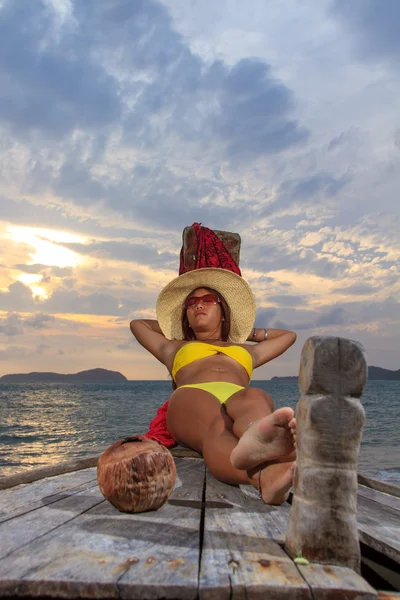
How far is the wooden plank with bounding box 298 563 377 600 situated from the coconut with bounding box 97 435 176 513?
0.81 metres

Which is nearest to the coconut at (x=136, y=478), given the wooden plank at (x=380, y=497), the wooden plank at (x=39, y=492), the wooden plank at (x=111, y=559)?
the wooden plank at (x=111, y=559)

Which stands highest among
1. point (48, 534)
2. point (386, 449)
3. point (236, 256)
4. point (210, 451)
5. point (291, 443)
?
point (236, 256)

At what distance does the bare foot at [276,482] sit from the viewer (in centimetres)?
213

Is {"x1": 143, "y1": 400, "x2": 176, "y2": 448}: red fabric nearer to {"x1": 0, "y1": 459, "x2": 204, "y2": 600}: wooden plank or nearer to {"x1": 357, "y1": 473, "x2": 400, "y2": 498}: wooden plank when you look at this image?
{"x1": 357, "y1": 473, "x2": 400, "y2": 498}: wooden plank

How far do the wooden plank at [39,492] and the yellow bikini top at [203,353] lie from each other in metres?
1.21

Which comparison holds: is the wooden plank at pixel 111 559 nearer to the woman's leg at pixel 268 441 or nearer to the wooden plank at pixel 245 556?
the wooden plank at pixel 245 556

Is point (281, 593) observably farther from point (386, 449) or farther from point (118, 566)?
point (386, 449)

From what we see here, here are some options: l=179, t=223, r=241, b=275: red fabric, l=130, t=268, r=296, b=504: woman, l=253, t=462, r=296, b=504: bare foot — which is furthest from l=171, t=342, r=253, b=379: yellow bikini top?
l=253, t=462, r=296, b=504: bare foot

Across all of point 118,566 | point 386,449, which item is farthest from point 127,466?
point 386,449

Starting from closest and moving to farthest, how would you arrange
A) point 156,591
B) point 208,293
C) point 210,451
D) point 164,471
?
point 156,591 < point 164,471 < point 210,451 < point 208,293

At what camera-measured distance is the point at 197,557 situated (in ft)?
5.23

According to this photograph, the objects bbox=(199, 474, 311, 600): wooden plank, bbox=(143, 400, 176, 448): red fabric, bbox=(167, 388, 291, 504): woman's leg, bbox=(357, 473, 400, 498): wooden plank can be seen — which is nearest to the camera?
bbox=(199, 474, 311, 600): wooden plank

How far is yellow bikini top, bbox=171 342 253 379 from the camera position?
Result: 4.02m

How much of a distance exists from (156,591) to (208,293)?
3.49 meters
